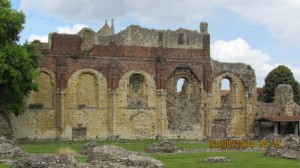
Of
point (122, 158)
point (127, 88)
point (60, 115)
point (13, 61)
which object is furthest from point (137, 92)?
point (122, 158)

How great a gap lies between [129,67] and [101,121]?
469 centimetres

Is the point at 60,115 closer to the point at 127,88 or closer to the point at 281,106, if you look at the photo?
the point at 127,88

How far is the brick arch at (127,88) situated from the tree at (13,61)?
9.37 metres

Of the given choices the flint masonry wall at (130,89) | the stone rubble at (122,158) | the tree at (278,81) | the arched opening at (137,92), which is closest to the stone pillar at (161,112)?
the flint masonry wall at (130,89)

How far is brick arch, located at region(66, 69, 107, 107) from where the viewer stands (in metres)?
39.7

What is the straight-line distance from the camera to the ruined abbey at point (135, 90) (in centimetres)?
3916

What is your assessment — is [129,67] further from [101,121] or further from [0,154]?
[0,154]

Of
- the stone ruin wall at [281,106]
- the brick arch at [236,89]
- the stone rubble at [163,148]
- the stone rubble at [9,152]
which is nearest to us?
the stone rubble at [9,152]

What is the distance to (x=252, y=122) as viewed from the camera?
148 ft

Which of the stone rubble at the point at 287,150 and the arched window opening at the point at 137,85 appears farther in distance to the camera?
the arched window opening at the point at 137,85

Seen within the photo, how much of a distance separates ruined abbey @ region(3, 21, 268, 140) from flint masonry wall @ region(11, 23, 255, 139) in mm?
72

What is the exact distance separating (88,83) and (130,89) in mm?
3488

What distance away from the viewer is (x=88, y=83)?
40.4 metres

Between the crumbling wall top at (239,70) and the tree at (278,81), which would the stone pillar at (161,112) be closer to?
the crumbling wall top at (239,70)
